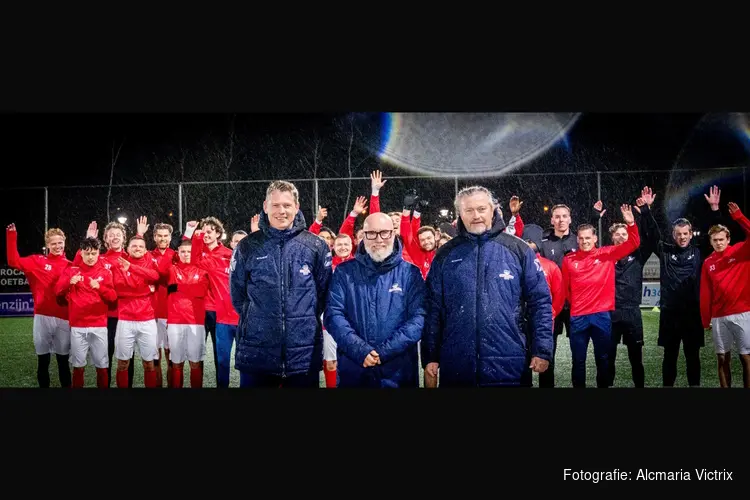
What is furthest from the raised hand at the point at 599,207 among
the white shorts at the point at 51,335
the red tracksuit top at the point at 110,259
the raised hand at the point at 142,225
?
the white shorts at the point at 51,335

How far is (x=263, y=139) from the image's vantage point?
6.13 metres

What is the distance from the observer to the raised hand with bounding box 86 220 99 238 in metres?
6.15

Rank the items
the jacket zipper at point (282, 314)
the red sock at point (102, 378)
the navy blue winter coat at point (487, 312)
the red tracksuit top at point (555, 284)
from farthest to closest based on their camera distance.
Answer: the red sock at point (102, 378) < the red tracksuit top at point (555, 284) < the jacket zipper at point (282, 314) < the navy blue winter coat at point (487, 312)

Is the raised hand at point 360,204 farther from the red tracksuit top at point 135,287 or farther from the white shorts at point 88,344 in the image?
the white shorts at point 88,344

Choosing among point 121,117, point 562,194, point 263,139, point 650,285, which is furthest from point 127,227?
point 650,285

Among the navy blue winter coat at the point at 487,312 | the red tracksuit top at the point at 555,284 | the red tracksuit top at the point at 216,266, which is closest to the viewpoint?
the navy blue winter coat at the point at 487,312

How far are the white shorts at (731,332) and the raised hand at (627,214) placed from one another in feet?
3.85

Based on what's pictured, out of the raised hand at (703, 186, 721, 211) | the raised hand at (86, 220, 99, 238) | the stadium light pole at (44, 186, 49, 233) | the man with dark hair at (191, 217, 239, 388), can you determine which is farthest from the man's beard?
the stadium light pole at (44, 186, 49, 233)

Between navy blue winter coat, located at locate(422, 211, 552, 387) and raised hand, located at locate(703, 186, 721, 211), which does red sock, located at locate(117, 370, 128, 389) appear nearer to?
navy blue winter coat, located at locate(422, 211, 552, 387)

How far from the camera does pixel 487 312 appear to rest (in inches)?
185

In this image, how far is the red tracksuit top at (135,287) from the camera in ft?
19.6

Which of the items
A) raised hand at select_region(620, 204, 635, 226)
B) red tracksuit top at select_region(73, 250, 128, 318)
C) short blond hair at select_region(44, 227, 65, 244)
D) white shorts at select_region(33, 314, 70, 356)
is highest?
raised hand at select_region(620, 204, 635, 226)

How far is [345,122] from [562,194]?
2102 millimetres

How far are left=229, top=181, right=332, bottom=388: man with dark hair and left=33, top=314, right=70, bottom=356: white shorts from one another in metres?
2.24
